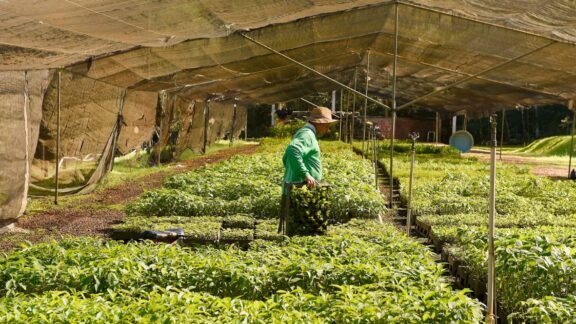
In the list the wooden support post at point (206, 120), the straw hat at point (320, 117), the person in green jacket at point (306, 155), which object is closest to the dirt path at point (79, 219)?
the person in green jacket at point (306, 155)

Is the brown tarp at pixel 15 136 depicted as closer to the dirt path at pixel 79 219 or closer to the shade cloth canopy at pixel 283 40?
the shade cloth canopy at pixel 283 40

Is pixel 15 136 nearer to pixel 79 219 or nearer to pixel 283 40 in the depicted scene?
pixel 79 219

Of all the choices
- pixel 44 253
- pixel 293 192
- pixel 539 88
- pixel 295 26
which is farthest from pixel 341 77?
pixel 44 253

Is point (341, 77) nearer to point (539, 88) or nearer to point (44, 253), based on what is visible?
point (539, 88)

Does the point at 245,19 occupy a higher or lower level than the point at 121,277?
higher

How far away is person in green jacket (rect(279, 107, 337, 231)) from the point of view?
30.3ft

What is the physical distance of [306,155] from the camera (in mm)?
9516

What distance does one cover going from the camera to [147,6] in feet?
27.5

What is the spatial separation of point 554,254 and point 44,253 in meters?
4.14

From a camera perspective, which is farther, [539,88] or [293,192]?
[539,88]

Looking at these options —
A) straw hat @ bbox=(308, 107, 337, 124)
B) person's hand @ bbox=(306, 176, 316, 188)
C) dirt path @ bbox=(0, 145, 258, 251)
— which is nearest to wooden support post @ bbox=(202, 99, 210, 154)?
dirt path @ bbox=(0, 145, 258, 251)

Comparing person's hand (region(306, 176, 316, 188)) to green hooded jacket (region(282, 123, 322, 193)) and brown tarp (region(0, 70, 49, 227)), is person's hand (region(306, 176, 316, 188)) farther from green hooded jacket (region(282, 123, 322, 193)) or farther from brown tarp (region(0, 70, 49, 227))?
brown tarp (region(0, 70, 49, 227))

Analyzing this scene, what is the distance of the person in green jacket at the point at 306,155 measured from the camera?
9.24 metres

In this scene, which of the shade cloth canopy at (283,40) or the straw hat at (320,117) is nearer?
the shade cloth canopy at (283,40)
